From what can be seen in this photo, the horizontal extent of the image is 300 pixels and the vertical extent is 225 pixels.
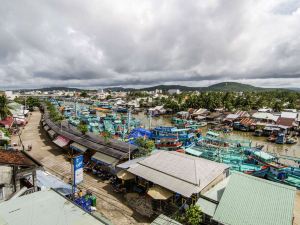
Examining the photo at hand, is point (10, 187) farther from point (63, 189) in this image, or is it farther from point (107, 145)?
point (107, 145)

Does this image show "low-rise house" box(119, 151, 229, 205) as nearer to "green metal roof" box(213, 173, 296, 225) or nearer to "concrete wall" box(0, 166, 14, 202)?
"green metal roof" box(213, 173, 296, 225)

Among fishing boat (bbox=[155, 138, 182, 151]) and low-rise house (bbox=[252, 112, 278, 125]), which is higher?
low-rise house (bbox=[252, 112, 278, 125])

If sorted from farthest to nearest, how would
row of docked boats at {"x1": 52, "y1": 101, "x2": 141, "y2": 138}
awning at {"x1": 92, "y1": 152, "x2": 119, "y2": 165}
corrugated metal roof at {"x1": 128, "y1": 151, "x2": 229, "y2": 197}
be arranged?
row of docked boats at {"x1": 52, "y1": 101, "x2": 141, "y2": 138}, awning at {"x1": 92, "y1": 152, "x2": 119, "y2": 165}, corrugated metal roof at {"x1": 128, "y1": 151, "x2": 229, "y2": 197}

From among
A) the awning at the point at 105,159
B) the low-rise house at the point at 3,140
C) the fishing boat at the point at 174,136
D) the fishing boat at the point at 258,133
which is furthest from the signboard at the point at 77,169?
the fishing boat at the point at 258,133

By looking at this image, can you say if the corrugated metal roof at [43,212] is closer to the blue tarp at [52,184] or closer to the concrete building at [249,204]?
the blue tarp at [52,184]

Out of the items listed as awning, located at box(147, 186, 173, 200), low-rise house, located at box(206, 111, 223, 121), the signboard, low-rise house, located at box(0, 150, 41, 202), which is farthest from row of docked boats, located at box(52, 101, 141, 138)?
low-rise house, located at box(206, 111, 223, 121)

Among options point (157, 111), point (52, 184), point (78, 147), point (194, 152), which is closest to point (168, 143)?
point (194, 152)
